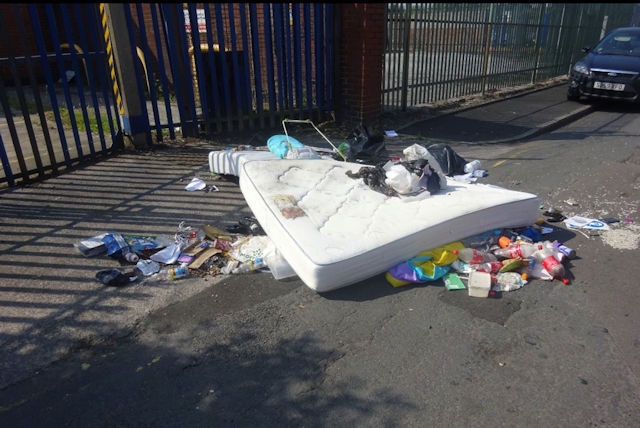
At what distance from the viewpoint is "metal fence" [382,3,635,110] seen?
28.4 ft

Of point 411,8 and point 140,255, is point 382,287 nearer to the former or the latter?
point 140,255

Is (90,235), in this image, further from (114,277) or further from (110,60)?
(110,60)

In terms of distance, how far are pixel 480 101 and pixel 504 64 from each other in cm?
209

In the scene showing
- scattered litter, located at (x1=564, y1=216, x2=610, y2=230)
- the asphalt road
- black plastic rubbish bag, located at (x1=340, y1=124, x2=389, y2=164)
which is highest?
black plastic rubbish bag, located at (x1=340, y1=124, x2=389, y2=164)

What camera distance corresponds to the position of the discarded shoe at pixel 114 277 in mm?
3330

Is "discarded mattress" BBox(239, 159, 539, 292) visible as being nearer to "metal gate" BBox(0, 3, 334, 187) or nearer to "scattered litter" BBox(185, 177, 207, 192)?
"scattered litter" BBox(185, 177, 207, 192)

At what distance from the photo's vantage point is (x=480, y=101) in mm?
10742

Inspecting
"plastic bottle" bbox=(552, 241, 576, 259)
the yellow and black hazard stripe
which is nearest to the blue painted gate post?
the yellow and black hazard stripe

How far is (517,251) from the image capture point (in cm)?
363

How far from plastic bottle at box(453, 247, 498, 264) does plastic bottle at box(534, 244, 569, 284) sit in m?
0.36

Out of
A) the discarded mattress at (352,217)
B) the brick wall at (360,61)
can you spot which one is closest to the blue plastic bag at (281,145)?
the discarded mattress at (352,217)

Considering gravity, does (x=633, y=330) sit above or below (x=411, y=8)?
below

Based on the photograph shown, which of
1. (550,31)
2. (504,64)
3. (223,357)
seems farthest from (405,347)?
(550,31)

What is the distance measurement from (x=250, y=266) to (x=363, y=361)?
1.33 m
